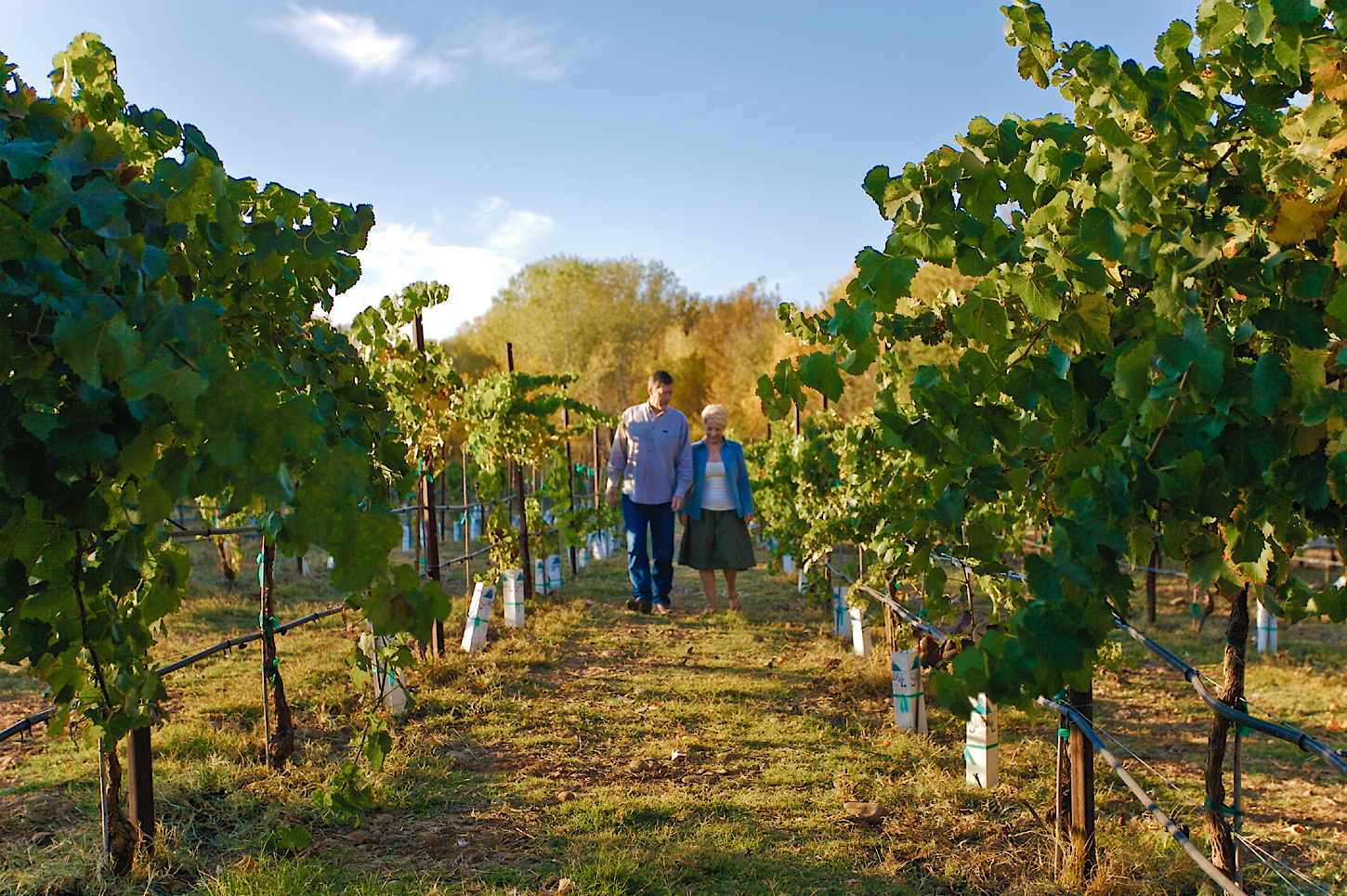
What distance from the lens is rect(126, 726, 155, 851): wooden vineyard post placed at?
2627 mm

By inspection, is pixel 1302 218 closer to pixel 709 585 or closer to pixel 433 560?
pixel 433 560

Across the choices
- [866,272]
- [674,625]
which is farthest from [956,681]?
[674,625]

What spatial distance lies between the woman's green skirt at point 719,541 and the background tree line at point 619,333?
25.7m

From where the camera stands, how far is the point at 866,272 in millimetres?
1379

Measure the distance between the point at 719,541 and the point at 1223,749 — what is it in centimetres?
484

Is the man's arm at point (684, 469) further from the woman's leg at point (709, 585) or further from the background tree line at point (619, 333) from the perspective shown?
the background tree line at point (619, 333)

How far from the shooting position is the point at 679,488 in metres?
6.81

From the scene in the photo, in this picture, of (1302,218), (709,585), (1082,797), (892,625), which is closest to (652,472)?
(709,585)

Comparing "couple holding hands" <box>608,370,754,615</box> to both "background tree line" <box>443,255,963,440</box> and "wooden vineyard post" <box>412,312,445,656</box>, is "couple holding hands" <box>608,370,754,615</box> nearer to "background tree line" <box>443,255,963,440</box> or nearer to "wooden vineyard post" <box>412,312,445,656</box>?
"wooden vineyard post" <box>412,312,445,656</box>

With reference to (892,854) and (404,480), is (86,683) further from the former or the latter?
(892,854)

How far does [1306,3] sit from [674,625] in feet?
18.6

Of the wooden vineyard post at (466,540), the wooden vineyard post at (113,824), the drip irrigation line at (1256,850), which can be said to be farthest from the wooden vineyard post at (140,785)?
the wooden vineyard post at (466,540)

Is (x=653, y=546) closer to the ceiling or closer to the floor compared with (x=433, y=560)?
closer to the floor

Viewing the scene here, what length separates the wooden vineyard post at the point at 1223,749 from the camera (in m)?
2.17
